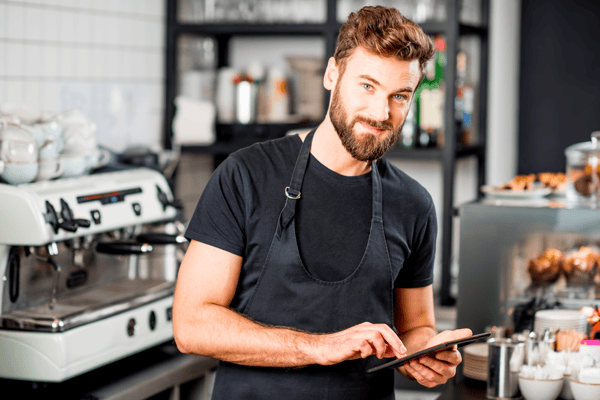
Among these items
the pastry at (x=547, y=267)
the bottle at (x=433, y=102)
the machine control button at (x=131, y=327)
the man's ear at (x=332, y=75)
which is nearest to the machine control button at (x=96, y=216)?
the machine control button at (x=131, y=327)

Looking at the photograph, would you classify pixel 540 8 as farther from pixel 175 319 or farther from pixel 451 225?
pixel 175 319

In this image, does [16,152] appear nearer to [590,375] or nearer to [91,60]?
[91,60]

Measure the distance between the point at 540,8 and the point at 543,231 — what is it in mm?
1967

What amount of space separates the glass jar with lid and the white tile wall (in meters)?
1.56

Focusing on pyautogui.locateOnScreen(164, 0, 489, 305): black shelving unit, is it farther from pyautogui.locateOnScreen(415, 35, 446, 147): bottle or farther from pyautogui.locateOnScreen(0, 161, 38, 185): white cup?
pyautogui.locateOnScreen(0, 161, 38, 185): white cup

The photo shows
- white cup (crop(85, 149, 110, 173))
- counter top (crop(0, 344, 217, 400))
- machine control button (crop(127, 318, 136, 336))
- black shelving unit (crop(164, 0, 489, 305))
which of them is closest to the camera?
counter top (crop(0, 344, 217, 400))

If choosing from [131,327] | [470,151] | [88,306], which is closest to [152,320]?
[131,327]

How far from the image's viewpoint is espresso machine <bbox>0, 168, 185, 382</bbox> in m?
1.73

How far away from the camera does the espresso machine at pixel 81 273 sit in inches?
68.2

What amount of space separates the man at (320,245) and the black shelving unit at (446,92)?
1.48m

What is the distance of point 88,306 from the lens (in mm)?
1891

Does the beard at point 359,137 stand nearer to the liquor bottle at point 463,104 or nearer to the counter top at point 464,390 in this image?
the counter top at point 464,390

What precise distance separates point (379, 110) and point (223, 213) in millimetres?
349

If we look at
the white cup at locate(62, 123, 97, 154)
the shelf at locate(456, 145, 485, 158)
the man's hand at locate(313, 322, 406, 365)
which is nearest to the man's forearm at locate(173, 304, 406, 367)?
the man's hand at locate(313, 322, 406, 365)
